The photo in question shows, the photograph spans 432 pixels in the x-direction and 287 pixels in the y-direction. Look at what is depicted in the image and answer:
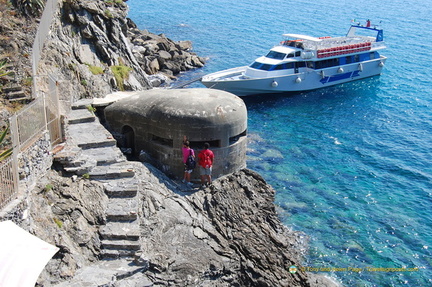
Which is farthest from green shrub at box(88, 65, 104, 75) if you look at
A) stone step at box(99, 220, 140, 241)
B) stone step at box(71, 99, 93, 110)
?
stone step at box(99, 220, 140, 241)

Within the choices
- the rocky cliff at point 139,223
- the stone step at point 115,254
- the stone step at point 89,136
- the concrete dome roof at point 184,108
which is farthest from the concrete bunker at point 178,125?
the stone step at point 115,254

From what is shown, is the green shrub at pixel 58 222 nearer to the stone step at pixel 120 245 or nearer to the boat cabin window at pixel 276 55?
the stone step at pixel 120 245

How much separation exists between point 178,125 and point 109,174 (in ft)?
12.9

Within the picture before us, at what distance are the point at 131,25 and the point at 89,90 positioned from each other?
1329 inches

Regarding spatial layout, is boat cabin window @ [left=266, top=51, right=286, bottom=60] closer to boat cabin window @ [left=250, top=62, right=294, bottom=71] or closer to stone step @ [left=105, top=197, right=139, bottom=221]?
boat cabin window @ [left=250, top=62, right=294, bottom=71]

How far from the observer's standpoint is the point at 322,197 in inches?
974

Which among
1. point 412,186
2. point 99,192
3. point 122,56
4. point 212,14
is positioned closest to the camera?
point 99,192

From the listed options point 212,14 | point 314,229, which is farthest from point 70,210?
point 212,14

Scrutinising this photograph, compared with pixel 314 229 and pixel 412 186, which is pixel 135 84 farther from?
pixel 412 186

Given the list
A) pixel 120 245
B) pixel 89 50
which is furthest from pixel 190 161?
pixel 89 50

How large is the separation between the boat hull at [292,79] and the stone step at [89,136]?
1971 cm

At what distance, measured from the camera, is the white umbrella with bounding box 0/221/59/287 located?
1014 cm

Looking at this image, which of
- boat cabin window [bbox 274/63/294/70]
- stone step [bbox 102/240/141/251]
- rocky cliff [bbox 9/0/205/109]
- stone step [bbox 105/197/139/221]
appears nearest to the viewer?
stone step [bbox 102/240/141/251]

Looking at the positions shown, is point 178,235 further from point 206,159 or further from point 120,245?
point 206,159
